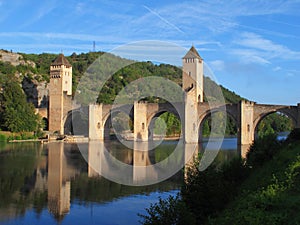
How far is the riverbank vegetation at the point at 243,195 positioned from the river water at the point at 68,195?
1665 millimetres

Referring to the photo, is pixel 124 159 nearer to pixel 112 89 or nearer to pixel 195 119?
pixel 195 119

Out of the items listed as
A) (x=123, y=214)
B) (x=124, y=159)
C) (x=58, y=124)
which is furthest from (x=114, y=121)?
(x=123, y=214)

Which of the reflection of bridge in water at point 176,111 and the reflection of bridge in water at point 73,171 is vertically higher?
the reflection of bridge in water at point 176,111

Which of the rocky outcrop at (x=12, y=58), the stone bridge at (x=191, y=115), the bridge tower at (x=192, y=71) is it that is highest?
the rocky outcrop at (x=12, y=58)

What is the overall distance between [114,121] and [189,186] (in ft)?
138

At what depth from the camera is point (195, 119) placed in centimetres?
3903

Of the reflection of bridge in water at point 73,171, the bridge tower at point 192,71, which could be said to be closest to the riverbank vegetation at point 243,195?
the reflection of bridge in water at point 73,171

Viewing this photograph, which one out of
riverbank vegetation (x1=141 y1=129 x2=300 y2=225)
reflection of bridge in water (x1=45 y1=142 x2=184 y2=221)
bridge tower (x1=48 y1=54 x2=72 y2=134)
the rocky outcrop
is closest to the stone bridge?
bridge tower (x1=48 y1=54 x2=72 y2=134)

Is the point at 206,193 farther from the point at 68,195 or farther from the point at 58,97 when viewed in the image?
the point at 58,97

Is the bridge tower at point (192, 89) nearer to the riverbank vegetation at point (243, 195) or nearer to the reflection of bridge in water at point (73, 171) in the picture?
A: the reflection of bridge in water at point (73, 171)

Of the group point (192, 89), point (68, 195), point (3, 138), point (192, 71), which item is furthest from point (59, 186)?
point (192, 71)

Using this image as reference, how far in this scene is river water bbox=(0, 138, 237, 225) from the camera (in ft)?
39.1

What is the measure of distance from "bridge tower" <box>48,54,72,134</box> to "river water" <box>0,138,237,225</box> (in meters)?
24.2

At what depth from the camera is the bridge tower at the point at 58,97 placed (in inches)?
1860
